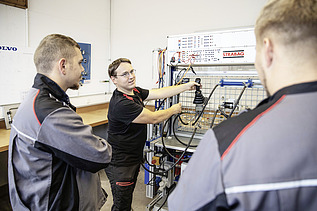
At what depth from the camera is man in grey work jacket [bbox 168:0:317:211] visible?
1.59ft

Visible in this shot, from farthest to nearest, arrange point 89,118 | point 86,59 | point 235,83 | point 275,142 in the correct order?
point 86,59, point 89,118, point 235,83, point 275,142

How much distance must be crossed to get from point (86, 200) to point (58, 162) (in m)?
0.26

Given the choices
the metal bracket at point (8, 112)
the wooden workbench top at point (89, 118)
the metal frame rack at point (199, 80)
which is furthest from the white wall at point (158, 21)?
the metal bracket at point (8, 112)

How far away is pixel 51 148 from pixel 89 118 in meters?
2.28

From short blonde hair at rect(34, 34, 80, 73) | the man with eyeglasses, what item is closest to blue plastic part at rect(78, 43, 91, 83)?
the man with eyeglasses

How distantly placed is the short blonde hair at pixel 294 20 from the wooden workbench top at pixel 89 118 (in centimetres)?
233

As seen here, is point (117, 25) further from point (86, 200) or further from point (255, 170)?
point (255, 170)

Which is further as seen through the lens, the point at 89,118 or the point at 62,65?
the point at 89,118

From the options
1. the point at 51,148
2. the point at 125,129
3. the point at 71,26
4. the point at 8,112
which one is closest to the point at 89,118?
Result: the point at 8,112

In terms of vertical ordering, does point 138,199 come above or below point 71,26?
below

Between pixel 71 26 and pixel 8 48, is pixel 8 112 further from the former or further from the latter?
pixel 71 26

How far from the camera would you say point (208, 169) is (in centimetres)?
53

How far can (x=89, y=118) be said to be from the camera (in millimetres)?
3236

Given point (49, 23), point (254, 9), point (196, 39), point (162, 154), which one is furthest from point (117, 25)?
point (162, 154)
